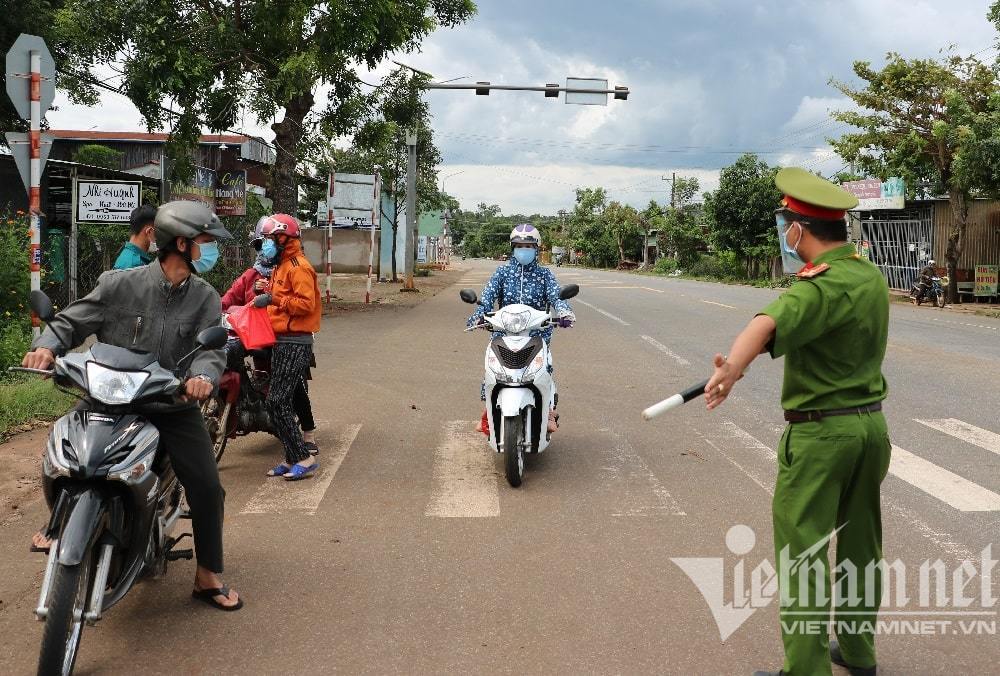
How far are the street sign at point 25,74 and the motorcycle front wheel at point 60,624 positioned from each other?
5.90 metres

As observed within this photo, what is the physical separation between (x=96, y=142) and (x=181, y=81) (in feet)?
38.3

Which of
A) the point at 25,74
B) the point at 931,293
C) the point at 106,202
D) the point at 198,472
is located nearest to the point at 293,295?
the point at 198,472

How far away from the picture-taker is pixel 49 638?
3.21 metres

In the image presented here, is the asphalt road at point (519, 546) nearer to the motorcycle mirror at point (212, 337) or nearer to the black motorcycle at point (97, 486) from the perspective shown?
the black motorcycle at point (97, 486)

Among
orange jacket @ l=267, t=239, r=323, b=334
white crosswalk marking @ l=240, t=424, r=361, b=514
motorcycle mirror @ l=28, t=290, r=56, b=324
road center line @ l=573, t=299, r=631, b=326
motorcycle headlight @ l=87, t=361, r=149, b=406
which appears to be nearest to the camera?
motorcycle headlight @ l=87, t=361, r=149, b=406

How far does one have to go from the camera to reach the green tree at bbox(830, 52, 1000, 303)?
77.6 ft

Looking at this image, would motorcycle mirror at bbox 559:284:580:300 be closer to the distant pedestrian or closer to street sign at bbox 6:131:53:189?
the distant pedestrian

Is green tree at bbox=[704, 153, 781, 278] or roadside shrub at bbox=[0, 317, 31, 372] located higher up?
green tree at bbox=[704, 153, 781, 278]

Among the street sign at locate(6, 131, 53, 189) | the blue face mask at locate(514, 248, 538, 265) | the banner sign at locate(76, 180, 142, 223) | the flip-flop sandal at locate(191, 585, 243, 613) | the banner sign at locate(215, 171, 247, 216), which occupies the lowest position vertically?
the flip-flop sandal at locate(191, 585, 243, 613)

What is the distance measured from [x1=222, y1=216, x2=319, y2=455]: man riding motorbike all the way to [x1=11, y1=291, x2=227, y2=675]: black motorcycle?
110 inches

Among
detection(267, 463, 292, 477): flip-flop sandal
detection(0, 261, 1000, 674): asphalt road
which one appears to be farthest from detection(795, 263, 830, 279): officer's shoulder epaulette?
detection(267, 463, 292, 477): flip-flop sandal

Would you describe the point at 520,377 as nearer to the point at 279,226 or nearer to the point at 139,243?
the point at 279,226

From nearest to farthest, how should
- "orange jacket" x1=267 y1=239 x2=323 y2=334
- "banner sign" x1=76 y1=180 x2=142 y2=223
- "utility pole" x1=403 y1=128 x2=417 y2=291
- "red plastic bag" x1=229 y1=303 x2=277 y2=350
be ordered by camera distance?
"red plastic bag" x1=229 y1=303 x2=277 y2=350 < "orange jacket" x1=267 y1=239 x2=323 y2=334 < "banner sign" x1=76 y1=180 x2=142 y2=223 < "utility pole" x1=403 y1=128 x2=417 y2=291

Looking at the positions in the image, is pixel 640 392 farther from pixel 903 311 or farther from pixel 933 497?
pixel 903 311
